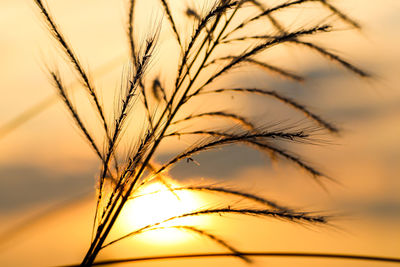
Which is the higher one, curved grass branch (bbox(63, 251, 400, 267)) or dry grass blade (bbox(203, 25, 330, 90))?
dry grass blade (bbox(203, 25, 330, 90))

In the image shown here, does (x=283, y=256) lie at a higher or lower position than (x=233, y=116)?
lower

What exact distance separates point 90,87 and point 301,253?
2.47 feet

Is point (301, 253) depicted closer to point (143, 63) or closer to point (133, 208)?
point (133, 208)

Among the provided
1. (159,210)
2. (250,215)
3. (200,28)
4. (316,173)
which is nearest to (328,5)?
(200,28)

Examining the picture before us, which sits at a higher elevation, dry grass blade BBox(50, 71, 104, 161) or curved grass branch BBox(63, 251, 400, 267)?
dry grass blade BBox(50, 71, 104, 161)

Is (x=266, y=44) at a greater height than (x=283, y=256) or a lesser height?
greater

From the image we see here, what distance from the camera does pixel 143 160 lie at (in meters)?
1.36

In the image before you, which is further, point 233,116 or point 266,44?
point 233,116

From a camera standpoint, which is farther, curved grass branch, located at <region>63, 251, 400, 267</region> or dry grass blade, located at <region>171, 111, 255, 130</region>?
dry grass blade, located at <region>171, 111, 255, 130</region>

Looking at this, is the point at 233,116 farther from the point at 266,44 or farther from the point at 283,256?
the point at 283,256

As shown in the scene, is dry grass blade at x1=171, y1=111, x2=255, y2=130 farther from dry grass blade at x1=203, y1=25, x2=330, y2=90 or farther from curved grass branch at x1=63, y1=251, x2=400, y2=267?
curved grass branch at x1=63, y1=251, x2=400, y2=267

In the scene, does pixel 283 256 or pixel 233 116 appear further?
pixel 233 116

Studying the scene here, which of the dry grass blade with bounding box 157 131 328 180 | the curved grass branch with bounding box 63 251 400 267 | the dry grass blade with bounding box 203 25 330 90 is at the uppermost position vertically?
the dry grass blade with bounding box 203 25 330 90

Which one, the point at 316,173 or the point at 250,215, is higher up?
the point at 316,173
